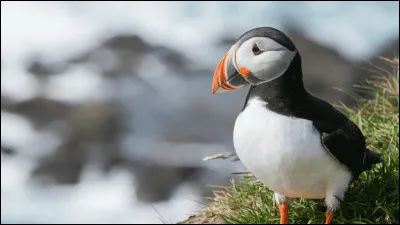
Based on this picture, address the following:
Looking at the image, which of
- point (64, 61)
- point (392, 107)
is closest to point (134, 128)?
point (64, 61)

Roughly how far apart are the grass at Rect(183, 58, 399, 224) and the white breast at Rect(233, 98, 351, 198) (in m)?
0.29

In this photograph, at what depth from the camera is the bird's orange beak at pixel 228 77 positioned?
2.13m

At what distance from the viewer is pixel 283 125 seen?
2033mm

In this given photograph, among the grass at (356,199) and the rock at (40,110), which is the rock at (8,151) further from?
the grass at (356,199)

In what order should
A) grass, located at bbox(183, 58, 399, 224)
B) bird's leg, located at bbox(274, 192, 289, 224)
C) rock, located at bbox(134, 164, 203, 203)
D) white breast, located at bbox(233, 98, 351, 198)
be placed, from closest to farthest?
white breast, located at bbox(233, 98, 351, 198) < bird's leg, located at bbox(274, 192, 289, 224) < grass, located at bbox(183, 58, 399, 224) < rock, located at bbox(134, 164, 203, 203)

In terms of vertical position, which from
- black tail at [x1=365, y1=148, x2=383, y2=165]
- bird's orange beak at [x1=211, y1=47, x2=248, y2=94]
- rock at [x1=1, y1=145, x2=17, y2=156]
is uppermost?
bird's orange beak at [x1=211, y1=47, x2=248, y2=94]

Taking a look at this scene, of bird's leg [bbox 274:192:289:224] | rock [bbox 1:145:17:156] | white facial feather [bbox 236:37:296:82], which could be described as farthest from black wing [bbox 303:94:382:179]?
rock [bbox 1:145:17:156]

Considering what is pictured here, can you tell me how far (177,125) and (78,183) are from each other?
202 centimetres

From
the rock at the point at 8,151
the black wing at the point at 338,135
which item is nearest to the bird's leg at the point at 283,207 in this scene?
the black wing at the point at 338,135

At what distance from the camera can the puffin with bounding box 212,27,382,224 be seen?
2045 millimetres

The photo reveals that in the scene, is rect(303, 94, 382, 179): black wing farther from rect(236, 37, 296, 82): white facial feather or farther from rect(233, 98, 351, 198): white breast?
rect(236, 37, 296, 82): white facial feather

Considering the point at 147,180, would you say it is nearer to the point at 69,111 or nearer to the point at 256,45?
the point at 69,111

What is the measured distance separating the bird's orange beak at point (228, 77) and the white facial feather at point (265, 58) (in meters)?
0.04

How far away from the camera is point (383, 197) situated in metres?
2.47
